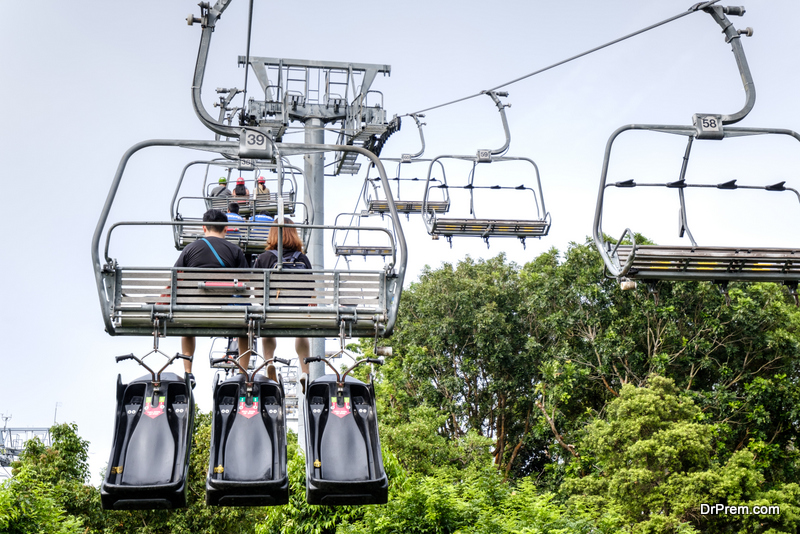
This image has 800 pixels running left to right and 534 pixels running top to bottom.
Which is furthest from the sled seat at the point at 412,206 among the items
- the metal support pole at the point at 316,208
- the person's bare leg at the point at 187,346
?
the person's bare leg at the point at 187,346

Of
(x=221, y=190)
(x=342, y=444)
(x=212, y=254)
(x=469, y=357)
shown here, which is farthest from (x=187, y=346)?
(x=469, y=357)

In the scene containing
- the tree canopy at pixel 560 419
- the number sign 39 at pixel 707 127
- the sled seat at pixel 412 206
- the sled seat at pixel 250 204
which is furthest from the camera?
the sled seat at pixel 412 206

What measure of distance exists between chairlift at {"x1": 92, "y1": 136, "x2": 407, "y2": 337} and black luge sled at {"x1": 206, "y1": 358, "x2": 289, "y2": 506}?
0.36 metres

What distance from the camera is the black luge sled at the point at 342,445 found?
5297mm

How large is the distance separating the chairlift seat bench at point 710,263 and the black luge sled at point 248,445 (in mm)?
2742

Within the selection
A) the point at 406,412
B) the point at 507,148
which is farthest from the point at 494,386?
the point at 507,148

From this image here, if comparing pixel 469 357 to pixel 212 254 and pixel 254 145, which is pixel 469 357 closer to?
pixel 212 254

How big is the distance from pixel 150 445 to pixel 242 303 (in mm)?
1008

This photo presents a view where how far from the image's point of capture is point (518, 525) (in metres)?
11.3

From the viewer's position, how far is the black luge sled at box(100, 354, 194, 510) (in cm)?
519

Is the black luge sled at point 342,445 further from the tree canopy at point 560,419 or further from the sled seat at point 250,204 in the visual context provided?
the tree canopy at point 560,419

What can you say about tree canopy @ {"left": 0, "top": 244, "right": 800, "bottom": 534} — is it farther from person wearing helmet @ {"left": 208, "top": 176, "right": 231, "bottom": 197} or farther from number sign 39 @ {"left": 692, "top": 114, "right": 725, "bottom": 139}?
number sign 39 @ {"left": 692, "top": 114, "right": 725, "bottom": 139}

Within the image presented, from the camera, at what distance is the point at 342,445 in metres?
5.50

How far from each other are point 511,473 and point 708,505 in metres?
7.82
